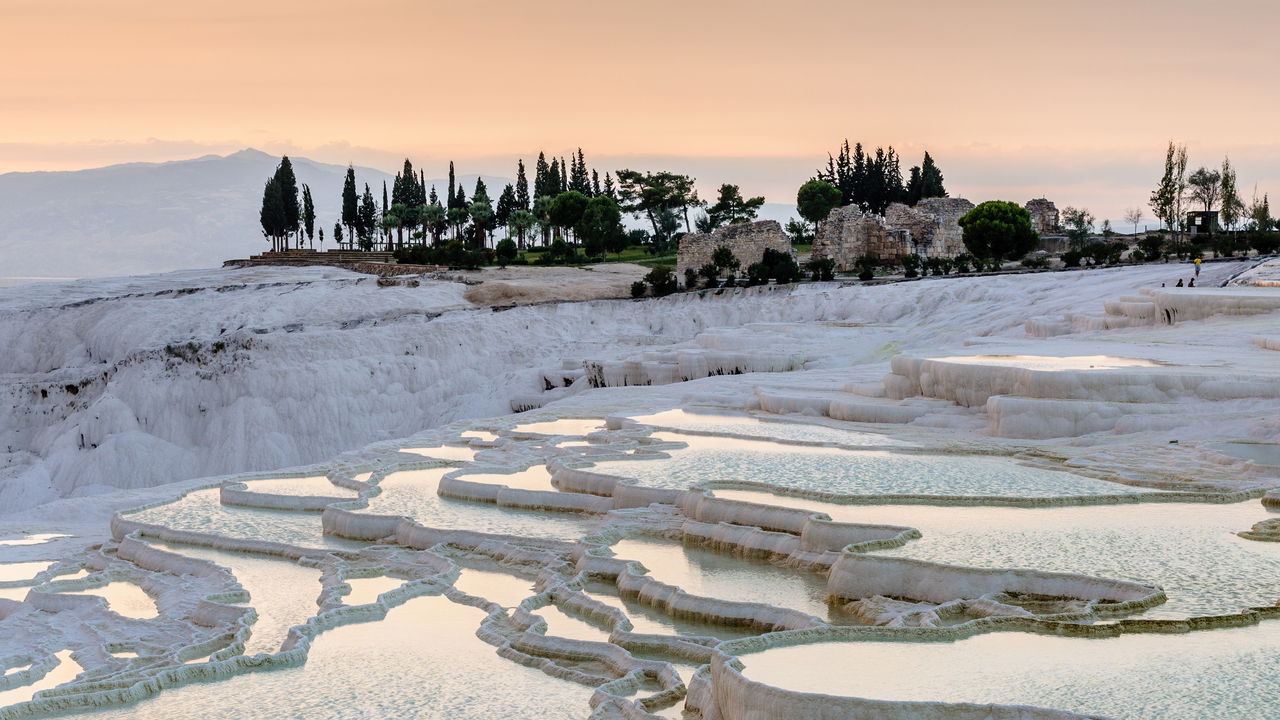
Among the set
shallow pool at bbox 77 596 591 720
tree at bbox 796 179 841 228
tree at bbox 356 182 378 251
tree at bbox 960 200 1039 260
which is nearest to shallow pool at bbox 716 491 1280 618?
shallow pool at bbox 77 596 591 720

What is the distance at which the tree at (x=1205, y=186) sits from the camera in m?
53.9

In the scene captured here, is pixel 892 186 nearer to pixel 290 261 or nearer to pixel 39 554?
pixel 290 261

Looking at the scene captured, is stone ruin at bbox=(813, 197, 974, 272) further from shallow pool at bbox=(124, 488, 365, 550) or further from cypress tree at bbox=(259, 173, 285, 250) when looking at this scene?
cypress tree at bbox=(259, 173, 285, 250)

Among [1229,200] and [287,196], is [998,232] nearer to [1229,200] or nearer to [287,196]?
[1229,200]

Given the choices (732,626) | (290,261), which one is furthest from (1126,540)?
(290,261)

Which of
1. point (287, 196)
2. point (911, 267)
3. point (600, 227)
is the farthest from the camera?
point (287, 196)

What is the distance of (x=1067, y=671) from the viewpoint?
247 inches

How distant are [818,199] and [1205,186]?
16780mm

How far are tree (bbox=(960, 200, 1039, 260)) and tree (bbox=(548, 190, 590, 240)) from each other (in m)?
23.6

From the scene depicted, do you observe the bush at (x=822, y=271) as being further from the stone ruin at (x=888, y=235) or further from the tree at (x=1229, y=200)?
the tree at (x=1229, y=200)

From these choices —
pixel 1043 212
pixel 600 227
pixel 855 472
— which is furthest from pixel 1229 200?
pixel 855 472

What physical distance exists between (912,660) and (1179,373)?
9.14 m

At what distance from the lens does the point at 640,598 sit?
908cm

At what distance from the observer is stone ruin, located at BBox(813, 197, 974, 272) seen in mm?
41000
